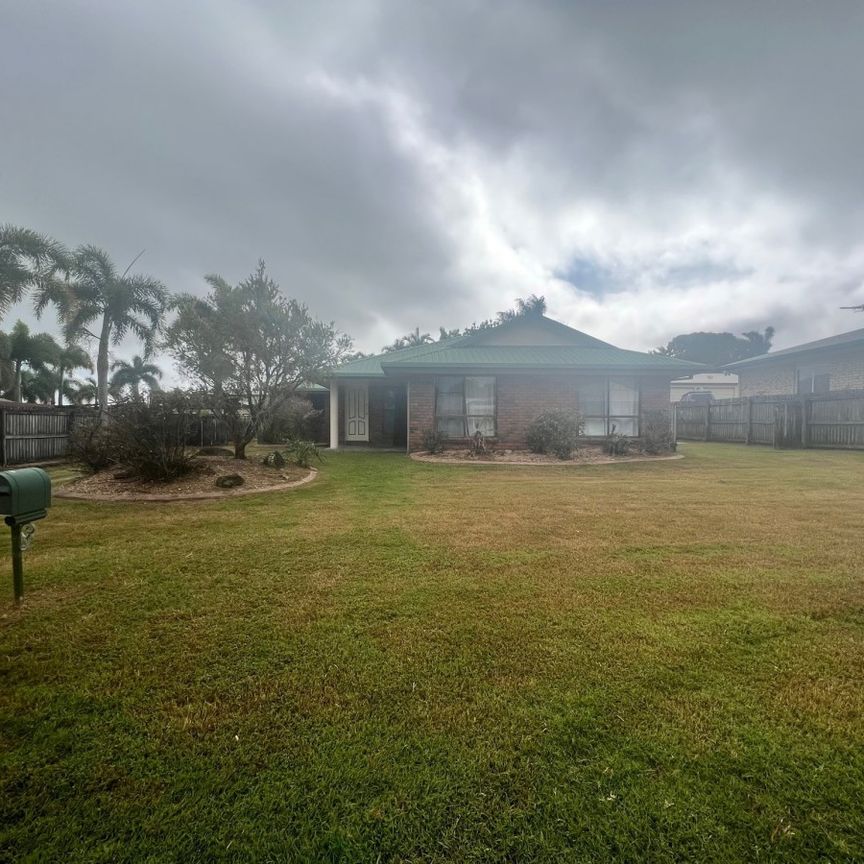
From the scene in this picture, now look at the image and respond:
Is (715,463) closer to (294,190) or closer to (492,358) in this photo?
(492,358)

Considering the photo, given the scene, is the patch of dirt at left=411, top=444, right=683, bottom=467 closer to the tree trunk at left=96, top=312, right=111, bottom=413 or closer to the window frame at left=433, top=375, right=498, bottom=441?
the window frame at left=433, top=375, right=498, bottom=441

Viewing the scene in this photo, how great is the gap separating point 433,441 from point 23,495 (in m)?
11.0

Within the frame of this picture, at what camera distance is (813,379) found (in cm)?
2148

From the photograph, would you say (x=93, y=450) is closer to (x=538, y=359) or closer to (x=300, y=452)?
(x=300, y=452)

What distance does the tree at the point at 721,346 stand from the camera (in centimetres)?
5531

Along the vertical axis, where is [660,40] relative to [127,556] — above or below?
above

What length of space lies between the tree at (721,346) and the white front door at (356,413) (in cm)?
5224

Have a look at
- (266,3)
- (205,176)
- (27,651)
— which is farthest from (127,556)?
(205,176)

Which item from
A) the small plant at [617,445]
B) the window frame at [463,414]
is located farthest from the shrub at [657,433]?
the window frame at [463,414]

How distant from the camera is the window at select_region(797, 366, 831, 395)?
68.5ft

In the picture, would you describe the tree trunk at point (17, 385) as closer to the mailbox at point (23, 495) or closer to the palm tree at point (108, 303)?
the palm tree at point (108, 303)

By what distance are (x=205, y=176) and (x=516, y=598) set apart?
47.9 ft

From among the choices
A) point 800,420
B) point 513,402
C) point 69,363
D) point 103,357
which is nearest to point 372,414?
point 513,402

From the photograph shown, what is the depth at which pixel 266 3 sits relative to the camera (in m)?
8.04
